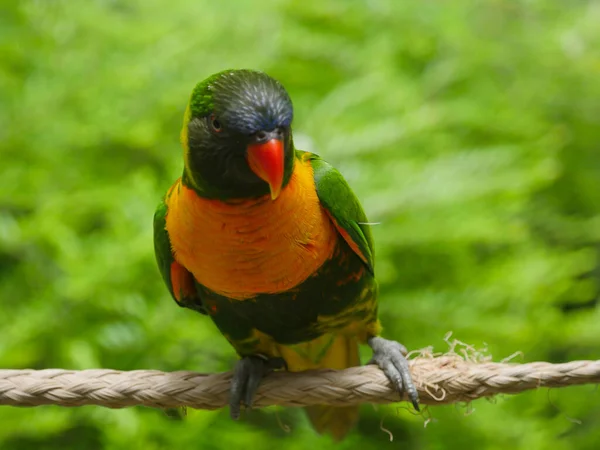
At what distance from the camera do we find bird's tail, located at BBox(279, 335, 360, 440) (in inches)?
88.0

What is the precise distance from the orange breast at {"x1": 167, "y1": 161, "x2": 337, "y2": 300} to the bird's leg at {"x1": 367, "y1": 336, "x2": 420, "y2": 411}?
0.37 metres

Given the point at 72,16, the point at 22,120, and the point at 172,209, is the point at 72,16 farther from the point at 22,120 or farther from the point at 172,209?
the point at 172,209

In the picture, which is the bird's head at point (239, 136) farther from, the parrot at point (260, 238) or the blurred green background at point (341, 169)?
the blurred green background at point (341, 169)

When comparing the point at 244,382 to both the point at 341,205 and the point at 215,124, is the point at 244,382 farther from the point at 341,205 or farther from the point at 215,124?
Answer: the point at 215,124

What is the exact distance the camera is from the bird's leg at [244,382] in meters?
1.90

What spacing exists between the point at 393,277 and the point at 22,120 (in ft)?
7.14

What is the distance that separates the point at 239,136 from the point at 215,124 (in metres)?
0.08

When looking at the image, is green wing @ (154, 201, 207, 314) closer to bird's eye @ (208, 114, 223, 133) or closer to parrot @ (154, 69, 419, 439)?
parrot @ (154, 69, 419, 439)

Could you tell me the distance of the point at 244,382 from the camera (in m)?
1.94

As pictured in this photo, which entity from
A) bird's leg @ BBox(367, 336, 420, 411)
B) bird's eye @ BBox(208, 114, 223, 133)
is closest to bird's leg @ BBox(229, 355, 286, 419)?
bird's leg @ BBox(367, 336, 420, 411)

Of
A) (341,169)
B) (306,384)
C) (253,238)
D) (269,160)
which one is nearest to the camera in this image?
(269,160)

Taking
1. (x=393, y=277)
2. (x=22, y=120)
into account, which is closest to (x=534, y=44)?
(x=393, y=277)

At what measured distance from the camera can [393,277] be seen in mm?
3355

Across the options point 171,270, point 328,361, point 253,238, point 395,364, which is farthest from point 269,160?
point 328,361
